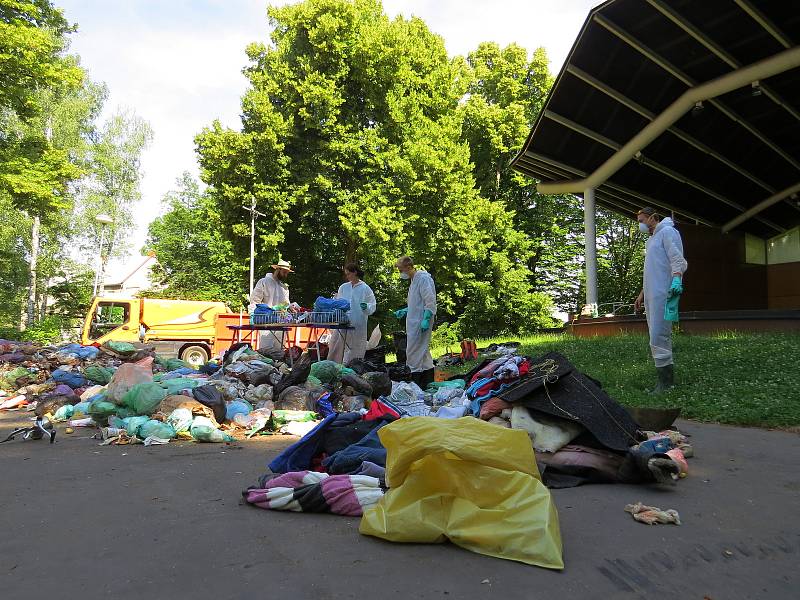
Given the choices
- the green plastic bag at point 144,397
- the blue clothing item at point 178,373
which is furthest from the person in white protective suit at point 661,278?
the blue clothing item at point 178,373

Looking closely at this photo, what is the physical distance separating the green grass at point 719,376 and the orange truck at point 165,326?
38.2 ft

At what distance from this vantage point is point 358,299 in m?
9.62

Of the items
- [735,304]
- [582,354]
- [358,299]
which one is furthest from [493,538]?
[735,304]

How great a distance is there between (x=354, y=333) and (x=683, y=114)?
34.5 ft

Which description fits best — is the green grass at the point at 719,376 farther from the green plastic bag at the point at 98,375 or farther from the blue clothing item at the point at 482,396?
the green plastic bag at the point at 98,375

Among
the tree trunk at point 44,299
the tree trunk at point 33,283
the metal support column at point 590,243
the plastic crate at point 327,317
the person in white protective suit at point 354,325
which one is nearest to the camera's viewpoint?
the plastic crate at point 327,317

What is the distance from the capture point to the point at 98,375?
8391 mm

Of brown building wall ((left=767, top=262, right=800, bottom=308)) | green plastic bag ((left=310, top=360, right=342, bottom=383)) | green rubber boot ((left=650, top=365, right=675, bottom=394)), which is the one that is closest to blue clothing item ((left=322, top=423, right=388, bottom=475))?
green plastic bag ((left=310, top=360, right=342, bottom=383))

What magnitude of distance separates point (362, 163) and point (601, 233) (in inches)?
696

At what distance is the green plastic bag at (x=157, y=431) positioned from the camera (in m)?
5.43

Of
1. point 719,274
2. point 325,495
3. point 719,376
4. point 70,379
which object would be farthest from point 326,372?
point 719,274

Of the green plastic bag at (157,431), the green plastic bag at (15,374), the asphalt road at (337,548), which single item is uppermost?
the green plastic bag at (15,374)

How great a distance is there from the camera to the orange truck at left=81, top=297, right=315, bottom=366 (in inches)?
717

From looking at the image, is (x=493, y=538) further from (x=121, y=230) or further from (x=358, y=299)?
(x=121, y=230)
